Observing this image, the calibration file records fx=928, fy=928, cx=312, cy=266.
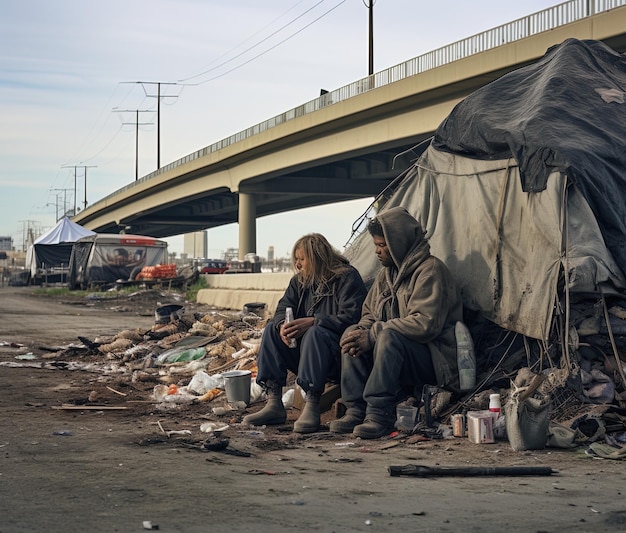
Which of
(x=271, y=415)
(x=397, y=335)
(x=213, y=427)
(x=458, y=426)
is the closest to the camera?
(x=458, y=426)

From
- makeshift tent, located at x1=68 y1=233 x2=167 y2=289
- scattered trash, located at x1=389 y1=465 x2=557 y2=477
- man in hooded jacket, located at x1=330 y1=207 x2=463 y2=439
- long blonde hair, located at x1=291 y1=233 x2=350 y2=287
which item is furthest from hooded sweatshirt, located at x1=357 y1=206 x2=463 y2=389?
makeshift tent, located at x1=68 y1=233 x2=167 y2=289

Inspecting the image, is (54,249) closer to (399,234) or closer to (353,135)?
(353,135)

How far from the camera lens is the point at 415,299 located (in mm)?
6656

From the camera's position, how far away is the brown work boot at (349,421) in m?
6.55

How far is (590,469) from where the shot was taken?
17.1 feet

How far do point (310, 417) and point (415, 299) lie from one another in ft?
3.74

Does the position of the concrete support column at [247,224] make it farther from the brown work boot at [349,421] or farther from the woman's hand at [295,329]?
the brown work boot at [349,421]

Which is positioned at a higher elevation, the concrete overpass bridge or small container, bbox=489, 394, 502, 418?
the concrete overpass bridge

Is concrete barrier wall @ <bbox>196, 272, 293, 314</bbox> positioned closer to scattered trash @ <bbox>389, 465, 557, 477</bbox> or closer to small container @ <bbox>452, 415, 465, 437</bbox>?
small container @ <bbox>452, 415, 465, 437</bbox>

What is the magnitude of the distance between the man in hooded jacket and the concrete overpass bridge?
8.65ft

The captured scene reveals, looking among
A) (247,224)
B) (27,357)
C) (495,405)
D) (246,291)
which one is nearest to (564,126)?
(495,405)

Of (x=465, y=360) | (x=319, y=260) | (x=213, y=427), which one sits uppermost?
(x=319, y=260)

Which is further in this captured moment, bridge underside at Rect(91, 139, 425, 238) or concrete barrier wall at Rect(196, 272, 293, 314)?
bridge underside at Rect(91, 139, 425, 238)

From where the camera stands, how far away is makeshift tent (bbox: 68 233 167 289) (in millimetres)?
39875
